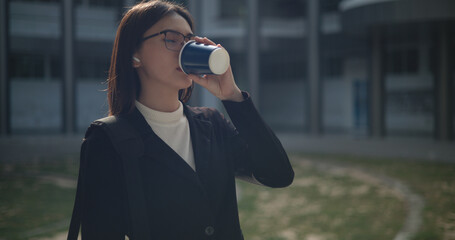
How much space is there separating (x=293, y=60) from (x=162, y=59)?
29235 mm

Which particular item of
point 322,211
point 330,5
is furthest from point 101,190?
point 330,5

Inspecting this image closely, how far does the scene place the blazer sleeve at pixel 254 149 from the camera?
6.02 feet

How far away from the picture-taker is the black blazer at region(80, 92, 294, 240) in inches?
63.6

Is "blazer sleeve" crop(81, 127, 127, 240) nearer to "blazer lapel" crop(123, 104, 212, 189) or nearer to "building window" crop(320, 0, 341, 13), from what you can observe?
"blazer lapel" crop(123, 104, 212, 189)

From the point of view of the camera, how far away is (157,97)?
183cm

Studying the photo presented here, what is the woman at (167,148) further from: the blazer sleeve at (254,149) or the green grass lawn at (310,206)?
the green grass lawn at (310,206)

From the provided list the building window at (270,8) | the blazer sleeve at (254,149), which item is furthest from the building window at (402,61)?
the blazer sleeve at (254,149)

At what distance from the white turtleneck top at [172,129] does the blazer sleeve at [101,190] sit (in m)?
0.23

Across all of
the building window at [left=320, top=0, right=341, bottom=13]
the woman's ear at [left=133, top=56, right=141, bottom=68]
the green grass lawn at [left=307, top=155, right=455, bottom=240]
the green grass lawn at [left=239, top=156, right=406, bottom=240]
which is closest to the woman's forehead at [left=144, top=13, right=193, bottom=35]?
the woman's ear at [left=133, top=56, right=141, bottom=68]

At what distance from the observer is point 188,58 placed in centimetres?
167

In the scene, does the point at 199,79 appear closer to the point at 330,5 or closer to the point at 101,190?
the point at 101,190

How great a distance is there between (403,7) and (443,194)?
36.8 ft

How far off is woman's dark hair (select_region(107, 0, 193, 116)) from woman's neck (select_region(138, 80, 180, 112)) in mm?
48

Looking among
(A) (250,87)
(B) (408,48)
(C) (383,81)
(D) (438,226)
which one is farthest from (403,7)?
(D) (438,226)
